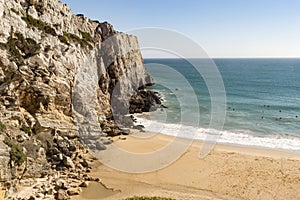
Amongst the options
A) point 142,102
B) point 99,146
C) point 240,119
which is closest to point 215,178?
point 99,146

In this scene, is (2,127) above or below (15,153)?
above

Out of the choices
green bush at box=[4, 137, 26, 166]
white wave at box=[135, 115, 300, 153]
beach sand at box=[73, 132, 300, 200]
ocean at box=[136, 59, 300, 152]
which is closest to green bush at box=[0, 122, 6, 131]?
green bush at box=[4, 137, 26, 166]

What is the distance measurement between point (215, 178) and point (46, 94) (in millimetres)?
13459

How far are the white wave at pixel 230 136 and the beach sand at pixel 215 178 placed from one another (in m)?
3.01

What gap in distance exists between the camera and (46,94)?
733 inches

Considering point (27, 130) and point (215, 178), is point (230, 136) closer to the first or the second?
point (215, 178)

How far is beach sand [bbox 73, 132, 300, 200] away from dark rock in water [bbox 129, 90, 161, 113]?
47.2 ft

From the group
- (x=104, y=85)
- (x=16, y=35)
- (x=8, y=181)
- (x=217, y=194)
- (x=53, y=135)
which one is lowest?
(x=217, y=194)

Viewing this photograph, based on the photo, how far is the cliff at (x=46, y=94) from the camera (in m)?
15.5

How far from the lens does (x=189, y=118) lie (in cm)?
3600

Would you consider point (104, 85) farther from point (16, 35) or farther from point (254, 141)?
point (254, 141)

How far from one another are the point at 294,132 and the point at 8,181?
30241mm

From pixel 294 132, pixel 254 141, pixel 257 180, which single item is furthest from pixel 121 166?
pixel 294 132

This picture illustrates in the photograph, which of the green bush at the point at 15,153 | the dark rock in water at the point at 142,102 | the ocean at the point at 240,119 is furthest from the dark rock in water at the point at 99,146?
the dark rock in water at the point at 142,102
